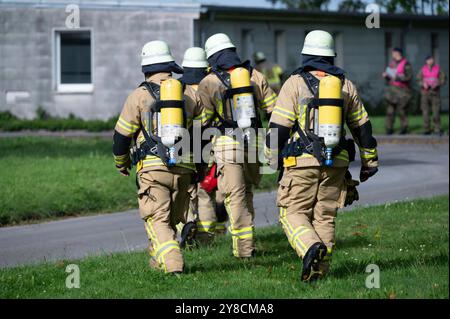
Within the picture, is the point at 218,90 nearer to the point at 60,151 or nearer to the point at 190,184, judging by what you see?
the point at 190,184

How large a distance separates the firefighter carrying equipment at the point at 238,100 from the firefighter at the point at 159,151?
0.71m

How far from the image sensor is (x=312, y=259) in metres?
7.43

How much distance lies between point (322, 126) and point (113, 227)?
486 centimetres

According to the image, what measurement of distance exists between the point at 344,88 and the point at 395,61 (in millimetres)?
17194

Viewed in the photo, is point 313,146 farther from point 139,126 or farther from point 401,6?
point 401,6

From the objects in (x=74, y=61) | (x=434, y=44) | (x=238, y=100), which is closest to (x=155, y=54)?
(x=238, y=100)

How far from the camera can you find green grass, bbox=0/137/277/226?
1275 centimetres

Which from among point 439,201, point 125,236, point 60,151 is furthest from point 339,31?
point 125,236

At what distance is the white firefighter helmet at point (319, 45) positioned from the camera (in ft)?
26.0

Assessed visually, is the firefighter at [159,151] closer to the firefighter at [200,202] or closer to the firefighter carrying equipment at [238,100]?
the firefighter carrying equipment at [238,100]

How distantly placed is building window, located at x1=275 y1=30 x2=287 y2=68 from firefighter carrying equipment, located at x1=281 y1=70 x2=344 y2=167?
23.7m

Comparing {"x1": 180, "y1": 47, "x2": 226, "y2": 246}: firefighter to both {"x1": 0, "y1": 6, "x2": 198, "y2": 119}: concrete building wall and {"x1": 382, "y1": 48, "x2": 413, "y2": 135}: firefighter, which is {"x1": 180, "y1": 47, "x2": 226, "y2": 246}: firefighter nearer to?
{"x1": 382, "y1": 48, "x2": 413, "y2": 135}: firefighter

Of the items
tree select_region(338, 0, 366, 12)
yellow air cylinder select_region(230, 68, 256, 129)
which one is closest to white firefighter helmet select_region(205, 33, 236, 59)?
yellow air cylinder select_region(230, 68, 256, 129)

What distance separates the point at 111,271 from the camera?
8.49 meters
